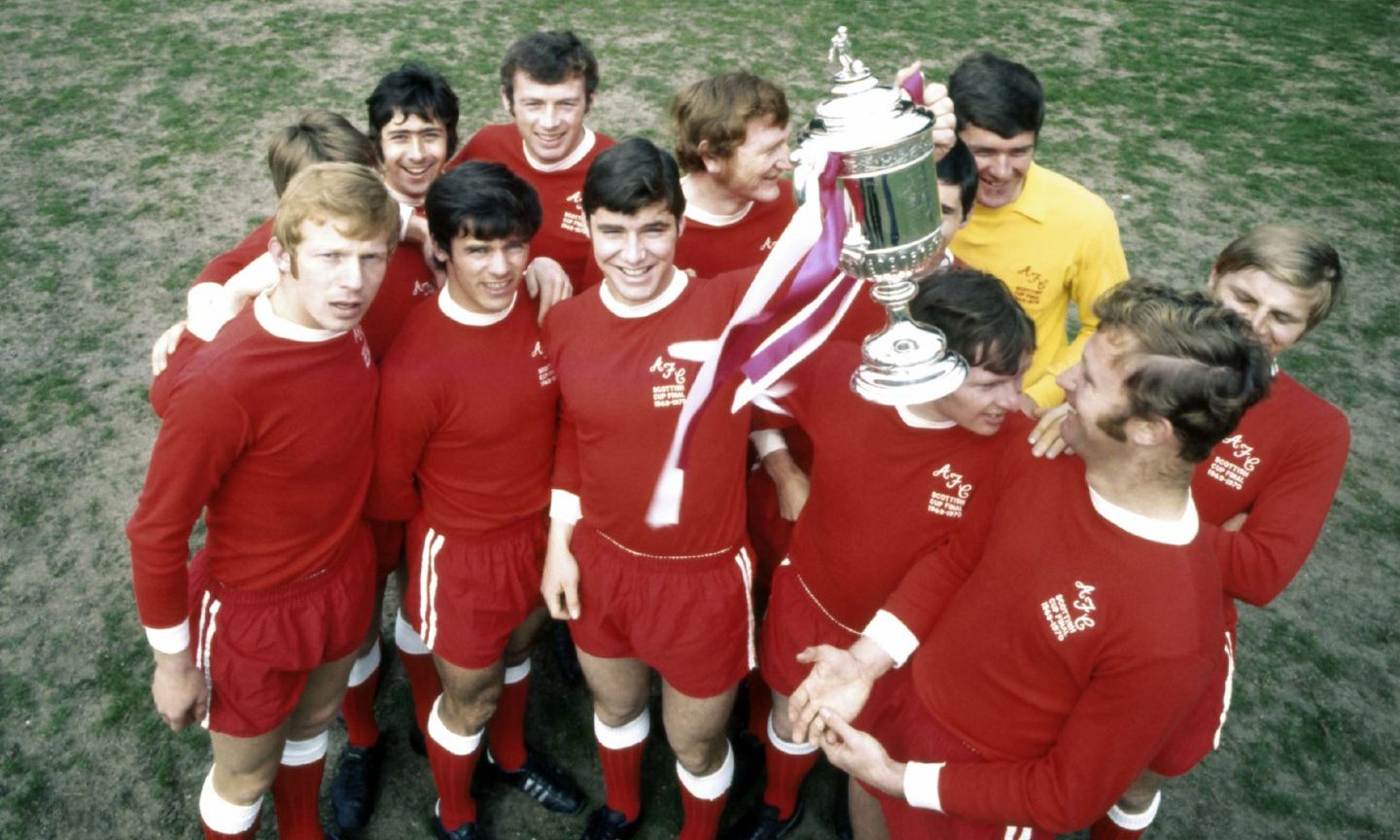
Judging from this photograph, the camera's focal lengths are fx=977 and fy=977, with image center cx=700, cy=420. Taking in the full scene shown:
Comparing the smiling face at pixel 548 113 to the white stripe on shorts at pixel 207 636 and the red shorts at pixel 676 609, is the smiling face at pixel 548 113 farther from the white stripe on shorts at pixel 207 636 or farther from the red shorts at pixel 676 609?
the white stripe on shorts at pixel 207 636

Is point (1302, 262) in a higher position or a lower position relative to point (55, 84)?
higher

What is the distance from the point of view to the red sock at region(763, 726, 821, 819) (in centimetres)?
306

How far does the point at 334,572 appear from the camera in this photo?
2.63 meters

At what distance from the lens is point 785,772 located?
3.11m

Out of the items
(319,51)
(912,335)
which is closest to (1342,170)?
(912,335)

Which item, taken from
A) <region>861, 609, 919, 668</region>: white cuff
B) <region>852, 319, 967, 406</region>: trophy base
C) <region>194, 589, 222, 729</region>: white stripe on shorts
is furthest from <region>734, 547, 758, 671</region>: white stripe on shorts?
<region>194, 589, 222, 729</region>: white stripe on shorts

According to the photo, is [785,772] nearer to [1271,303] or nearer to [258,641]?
[258,641]

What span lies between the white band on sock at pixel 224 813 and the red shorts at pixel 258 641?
285 mm

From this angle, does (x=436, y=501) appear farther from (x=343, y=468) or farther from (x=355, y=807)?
(x=355, y=807)

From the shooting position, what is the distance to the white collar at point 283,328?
232cm

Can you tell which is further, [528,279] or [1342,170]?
[1342,170]

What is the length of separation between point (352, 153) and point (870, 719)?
2224mm

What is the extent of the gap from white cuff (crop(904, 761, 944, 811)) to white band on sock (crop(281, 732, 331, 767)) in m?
1.78

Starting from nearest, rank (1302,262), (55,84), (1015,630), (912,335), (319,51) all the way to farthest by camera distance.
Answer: (912,335) → (1015,630) → (1302,262) → (55,84) → (319,51)
